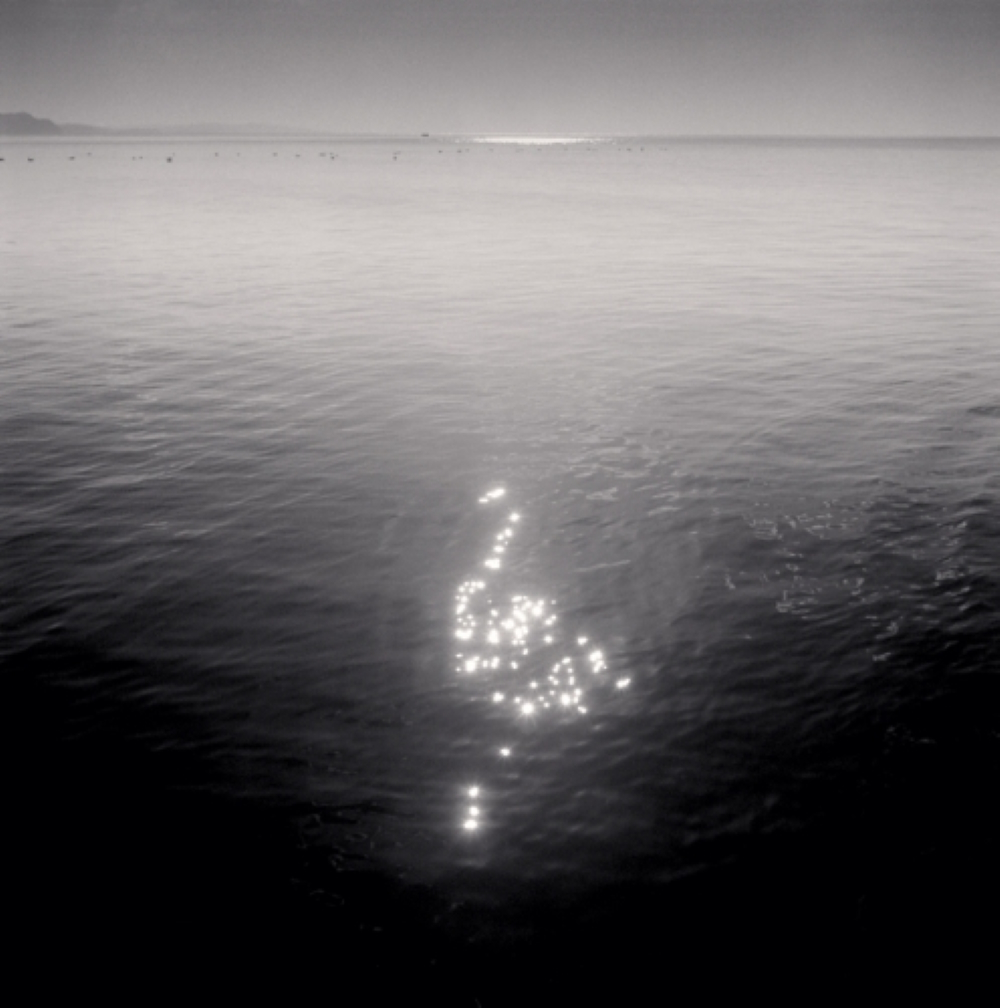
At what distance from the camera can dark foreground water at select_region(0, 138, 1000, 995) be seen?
10.4m

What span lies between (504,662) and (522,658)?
328 mm

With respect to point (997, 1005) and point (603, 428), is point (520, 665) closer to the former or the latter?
point (997, 1005)

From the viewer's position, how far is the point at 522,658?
15.3 metres

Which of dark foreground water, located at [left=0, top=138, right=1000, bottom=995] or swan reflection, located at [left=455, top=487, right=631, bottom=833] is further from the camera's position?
swan reflection, located at [left=455, top=487, right=631, bottom=833]

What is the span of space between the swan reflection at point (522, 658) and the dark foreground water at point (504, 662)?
8 centimetres

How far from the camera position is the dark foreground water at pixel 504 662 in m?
10.4

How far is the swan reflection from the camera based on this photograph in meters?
14.0

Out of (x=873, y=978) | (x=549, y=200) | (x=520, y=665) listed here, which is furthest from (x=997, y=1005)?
(x=549, y=200)

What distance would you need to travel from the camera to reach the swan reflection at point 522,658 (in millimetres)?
14031

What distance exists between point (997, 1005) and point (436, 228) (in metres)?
85.9

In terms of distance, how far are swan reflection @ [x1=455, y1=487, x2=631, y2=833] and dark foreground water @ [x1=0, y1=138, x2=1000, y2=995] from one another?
83 mm

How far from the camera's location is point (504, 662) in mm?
15203

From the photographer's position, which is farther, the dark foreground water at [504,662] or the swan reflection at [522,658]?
the swan reflection at [522,658]

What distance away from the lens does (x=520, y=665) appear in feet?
49.5
